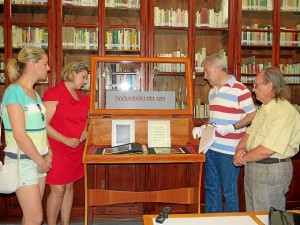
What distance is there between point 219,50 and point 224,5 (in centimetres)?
49

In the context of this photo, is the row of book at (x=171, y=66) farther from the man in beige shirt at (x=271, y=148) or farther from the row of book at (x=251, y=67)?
the man in beige shirt at (x=271, y=148)

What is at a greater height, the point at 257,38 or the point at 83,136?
the point at 257,38

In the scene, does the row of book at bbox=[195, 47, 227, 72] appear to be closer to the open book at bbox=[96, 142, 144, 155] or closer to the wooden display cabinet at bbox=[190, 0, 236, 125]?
the wooden display cabinet at bbox=[190, 0, 236, 125]

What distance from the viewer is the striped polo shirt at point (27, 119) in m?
2.10

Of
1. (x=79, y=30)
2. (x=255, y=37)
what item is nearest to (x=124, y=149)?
(x=79, y=30)

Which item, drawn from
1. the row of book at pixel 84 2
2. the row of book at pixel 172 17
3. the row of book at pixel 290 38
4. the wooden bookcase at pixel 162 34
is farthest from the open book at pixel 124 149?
the row of book at pixel 290 38

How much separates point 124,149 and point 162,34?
→ 5.96ft

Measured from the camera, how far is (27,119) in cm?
217

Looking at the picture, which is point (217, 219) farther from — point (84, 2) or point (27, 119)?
point (84, 2)

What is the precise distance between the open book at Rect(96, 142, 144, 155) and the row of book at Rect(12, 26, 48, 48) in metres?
1.62

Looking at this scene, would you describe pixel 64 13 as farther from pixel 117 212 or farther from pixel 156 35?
pixel 117 212

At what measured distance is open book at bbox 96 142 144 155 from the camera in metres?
2.46

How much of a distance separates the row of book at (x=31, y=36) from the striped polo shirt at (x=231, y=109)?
1926 mm

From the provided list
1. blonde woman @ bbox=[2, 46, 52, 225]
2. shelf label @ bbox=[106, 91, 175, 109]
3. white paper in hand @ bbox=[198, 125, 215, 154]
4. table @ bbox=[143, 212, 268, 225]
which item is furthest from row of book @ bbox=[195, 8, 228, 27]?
table @ bbox=[143, 212, 268, 225]
